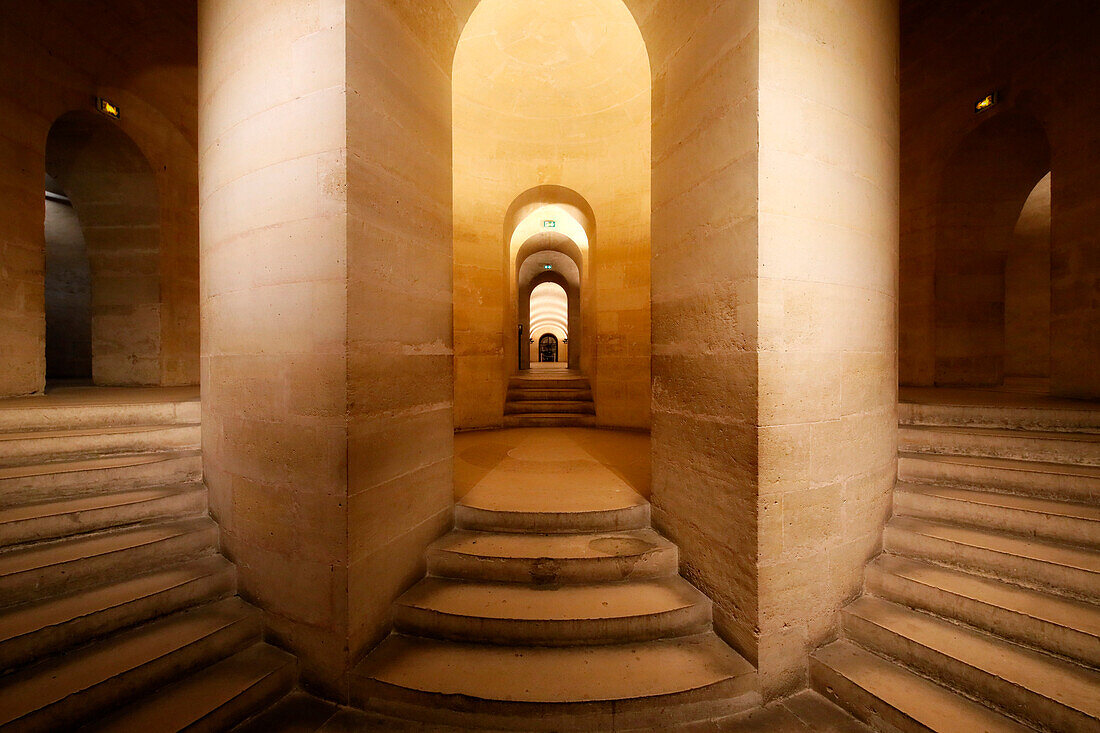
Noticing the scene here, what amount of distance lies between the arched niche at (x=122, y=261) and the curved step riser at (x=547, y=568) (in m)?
6.83

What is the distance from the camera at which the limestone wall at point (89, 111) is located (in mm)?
4934

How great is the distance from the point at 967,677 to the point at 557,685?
82.6 inches

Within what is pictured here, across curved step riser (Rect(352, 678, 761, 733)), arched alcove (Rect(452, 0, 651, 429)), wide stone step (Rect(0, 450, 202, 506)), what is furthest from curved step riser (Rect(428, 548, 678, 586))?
arched alcove (Rect(452, 0, 651, 429))

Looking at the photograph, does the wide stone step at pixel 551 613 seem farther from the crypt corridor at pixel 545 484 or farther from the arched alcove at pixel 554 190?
the arched alcove at pixel 554 190

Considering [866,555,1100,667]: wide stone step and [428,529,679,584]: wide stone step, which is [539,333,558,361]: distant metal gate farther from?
[866,555,1100,667]: wide stone step

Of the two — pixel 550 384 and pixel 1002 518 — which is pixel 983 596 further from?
pixel 550 384

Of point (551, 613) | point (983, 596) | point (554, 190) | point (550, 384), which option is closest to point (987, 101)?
point (554, 190)

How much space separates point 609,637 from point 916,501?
2496 mm

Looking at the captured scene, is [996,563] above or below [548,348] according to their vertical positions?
below

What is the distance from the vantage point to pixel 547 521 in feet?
10.6

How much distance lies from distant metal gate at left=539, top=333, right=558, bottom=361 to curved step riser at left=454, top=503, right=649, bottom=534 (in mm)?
30283

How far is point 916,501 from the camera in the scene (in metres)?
3.09

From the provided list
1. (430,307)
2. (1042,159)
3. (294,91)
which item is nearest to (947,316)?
(1042,159)

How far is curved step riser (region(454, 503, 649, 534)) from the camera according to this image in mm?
3248
